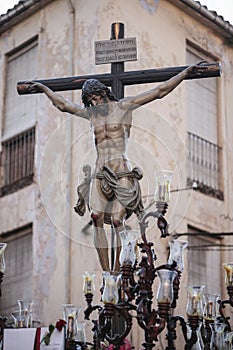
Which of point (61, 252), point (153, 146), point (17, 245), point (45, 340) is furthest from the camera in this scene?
point (17, 245)

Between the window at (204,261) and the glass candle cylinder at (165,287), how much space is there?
8931 mm

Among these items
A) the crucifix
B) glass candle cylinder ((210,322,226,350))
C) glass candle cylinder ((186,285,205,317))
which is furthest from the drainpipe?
glass candle cylinder ((186,285,205,317))

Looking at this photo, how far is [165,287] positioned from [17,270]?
31.1ft

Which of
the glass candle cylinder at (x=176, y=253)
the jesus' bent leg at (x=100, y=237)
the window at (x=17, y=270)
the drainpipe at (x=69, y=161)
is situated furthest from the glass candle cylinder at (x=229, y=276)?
the window at (x=17, y=270)

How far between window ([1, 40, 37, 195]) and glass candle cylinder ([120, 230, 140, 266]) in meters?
9.06

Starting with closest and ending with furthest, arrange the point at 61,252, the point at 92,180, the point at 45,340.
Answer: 1. the point at 45,340
2. the point at 92,180
3. the point at 61,252

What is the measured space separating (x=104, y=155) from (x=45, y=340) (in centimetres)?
168

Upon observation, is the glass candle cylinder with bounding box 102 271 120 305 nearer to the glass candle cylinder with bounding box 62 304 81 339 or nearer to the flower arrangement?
the flower arrangement

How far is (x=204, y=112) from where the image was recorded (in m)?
18.3

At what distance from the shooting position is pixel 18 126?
59.4ft

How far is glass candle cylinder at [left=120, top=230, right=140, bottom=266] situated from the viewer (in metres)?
8.25

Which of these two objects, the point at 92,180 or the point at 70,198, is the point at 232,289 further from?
the point at 70,198

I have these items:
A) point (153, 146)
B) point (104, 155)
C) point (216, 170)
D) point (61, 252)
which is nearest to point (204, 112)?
point (216, 170)

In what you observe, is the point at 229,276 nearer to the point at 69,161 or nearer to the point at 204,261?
the point at 69,161
